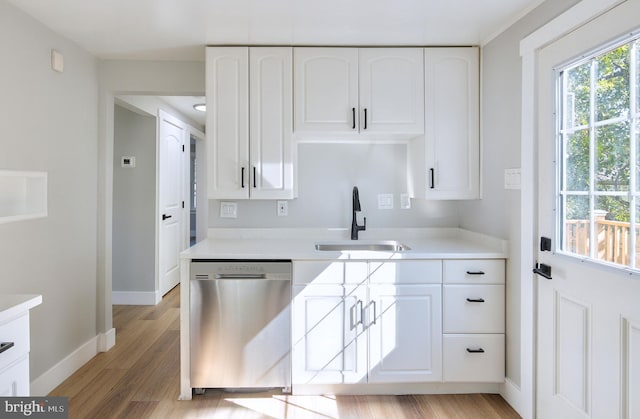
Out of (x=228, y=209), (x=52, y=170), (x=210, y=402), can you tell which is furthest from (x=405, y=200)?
(x=52, y=170)

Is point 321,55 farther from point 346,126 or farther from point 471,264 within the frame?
point 471,264

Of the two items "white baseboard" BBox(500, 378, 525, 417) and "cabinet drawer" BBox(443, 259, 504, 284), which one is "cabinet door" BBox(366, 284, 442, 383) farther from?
"white baseboard" BBox(500, 378, 525, 417)

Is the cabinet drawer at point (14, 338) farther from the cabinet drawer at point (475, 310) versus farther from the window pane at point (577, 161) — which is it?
the window pane at point (577, 161)

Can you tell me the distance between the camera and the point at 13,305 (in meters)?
1.20

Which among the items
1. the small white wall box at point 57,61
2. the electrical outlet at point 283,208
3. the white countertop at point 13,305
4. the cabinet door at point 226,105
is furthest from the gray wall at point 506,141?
the small white wall box at point 57,61

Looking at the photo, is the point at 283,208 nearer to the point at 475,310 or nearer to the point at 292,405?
the point at 292,405

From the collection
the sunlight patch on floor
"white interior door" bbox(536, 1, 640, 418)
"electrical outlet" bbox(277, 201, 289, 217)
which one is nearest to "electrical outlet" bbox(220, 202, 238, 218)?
"electrical outlet" bbox(277, 201, 289, 217)

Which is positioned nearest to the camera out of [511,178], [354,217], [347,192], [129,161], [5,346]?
[5,346]

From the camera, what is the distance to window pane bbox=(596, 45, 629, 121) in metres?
1.53

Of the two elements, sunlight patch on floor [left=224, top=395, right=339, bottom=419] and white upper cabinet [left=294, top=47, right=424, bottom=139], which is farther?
white upper cabinet [left=294, top=47, right=424, bottom=139]

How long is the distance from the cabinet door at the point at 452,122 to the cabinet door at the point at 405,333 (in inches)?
28.4

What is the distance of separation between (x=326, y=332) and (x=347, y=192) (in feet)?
3.63

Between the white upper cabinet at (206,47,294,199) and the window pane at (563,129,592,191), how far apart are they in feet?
5.20

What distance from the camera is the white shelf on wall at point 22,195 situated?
2.12 meters
